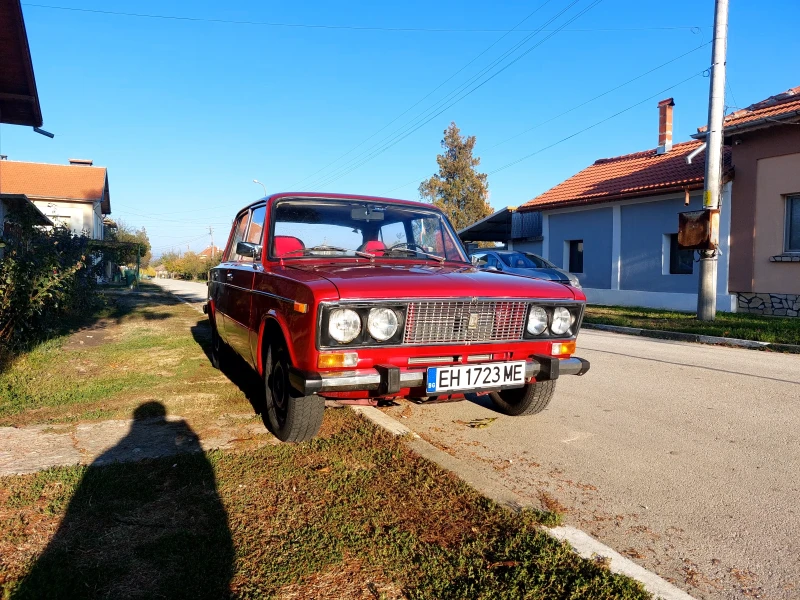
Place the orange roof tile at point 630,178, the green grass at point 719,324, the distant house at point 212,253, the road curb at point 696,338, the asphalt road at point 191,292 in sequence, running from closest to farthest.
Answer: the road curb at point 696,338 < the green grass at point 719,324 < the orange roof tile at point 630,178 < the asphalt road at point 191,292 < the distant house at point 212,253

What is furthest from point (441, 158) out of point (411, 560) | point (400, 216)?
point (411, 560)

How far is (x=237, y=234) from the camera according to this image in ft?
20.1

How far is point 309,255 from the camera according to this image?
4.45m

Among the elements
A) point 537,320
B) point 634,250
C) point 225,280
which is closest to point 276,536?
point 537,320

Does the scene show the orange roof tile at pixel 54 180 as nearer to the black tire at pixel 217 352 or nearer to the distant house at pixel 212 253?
the distant house at pixel 212 253

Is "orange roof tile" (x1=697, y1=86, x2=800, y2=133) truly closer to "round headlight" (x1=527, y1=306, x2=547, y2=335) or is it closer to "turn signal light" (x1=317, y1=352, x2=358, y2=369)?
"round headlight" (x1=527, y1=306, x2=547, y2=335)

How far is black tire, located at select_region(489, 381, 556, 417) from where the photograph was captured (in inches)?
177

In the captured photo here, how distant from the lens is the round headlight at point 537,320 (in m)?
3.93

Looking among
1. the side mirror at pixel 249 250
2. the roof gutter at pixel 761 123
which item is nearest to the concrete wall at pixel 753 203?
the roof gutter at pixel 761 123

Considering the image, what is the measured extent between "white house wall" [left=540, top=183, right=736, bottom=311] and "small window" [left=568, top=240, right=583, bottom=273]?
267 mm

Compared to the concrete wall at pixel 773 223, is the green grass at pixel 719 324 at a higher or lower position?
lower

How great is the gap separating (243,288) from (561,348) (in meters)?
2.61

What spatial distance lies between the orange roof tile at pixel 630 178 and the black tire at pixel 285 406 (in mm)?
13744

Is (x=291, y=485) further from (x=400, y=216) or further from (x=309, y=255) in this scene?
(x=400, y=216)
